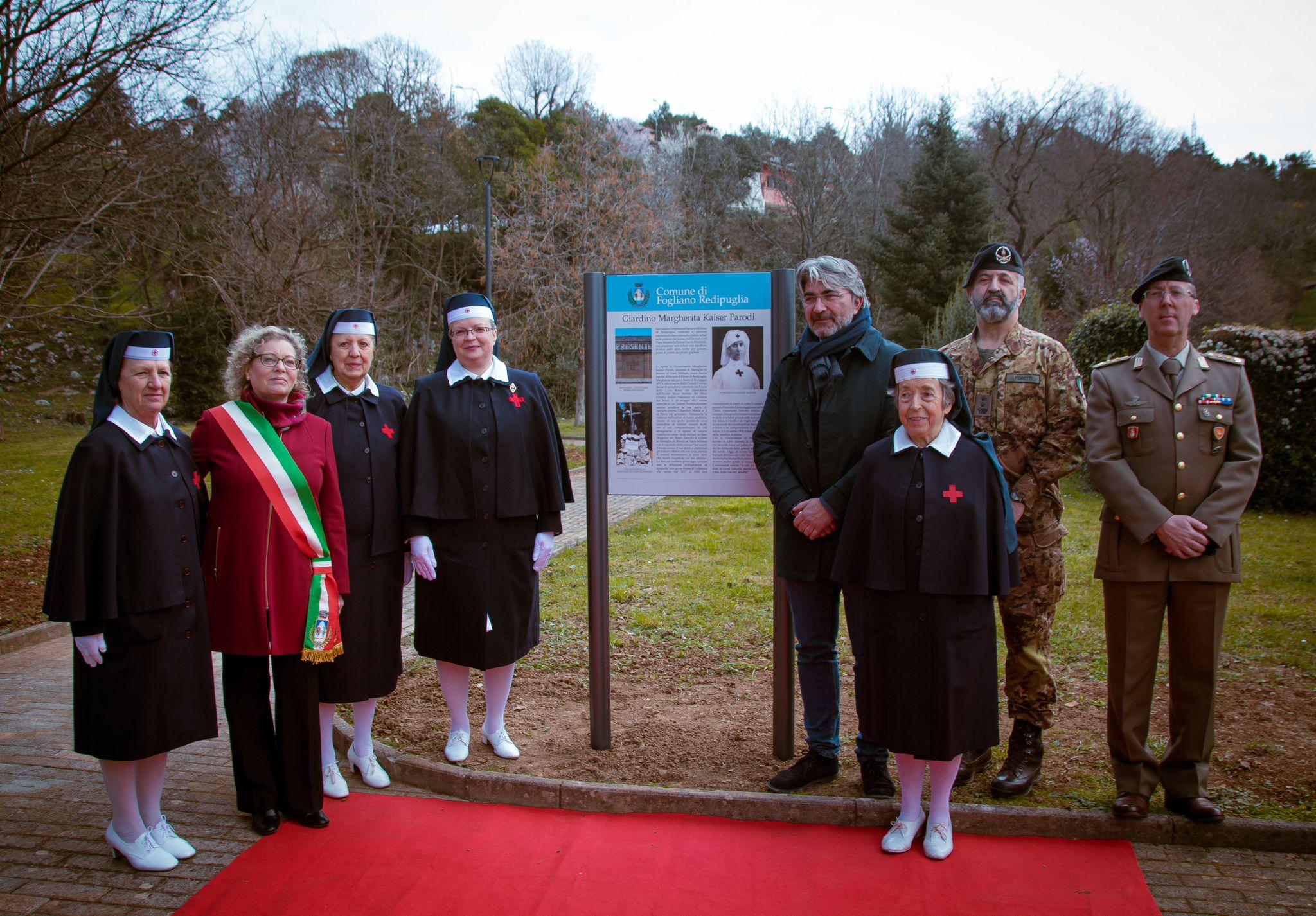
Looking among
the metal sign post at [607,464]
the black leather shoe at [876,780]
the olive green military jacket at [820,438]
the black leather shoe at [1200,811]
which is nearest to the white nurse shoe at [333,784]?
the metal sign post at [607,464]

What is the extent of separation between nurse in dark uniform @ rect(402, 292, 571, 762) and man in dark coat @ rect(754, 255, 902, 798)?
3.93ft

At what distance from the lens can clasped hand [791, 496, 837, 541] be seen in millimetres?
4008

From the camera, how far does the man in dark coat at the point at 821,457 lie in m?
4.06

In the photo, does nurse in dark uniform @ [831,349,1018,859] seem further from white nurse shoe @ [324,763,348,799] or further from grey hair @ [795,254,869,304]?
white nurse shoe @ [324,763,348,799]

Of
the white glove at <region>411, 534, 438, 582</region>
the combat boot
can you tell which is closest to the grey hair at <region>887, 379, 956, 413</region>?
the combat boot

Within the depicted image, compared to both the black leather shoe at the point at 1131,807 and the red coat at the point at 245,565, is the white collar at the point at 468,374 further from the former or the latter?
the black leather shoe at the point at 1131,807

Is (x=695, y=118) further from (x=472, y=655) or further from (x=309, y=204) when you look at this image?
(x=472, y=655)

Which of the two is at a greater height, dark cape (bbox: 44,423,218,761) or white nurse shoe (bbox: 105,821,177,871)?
dark cape (bbox: 44,423,218,761)

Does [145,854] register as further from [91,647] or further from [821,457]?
Result: [821,457]

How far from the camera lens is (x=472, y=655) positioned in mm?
4551

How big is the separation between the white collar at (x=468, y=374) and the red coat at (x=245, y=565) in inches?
35.5

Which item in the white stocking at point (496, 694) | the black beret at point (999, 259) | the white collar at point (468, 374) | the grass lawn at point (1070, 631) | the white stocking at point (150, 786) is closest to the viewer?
the white stocking at point (150, 786)

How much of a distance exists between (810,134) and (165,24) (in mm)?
37381

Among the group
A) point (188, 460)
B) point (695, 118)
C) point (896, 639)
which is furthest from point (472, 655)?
point (695, 118)
